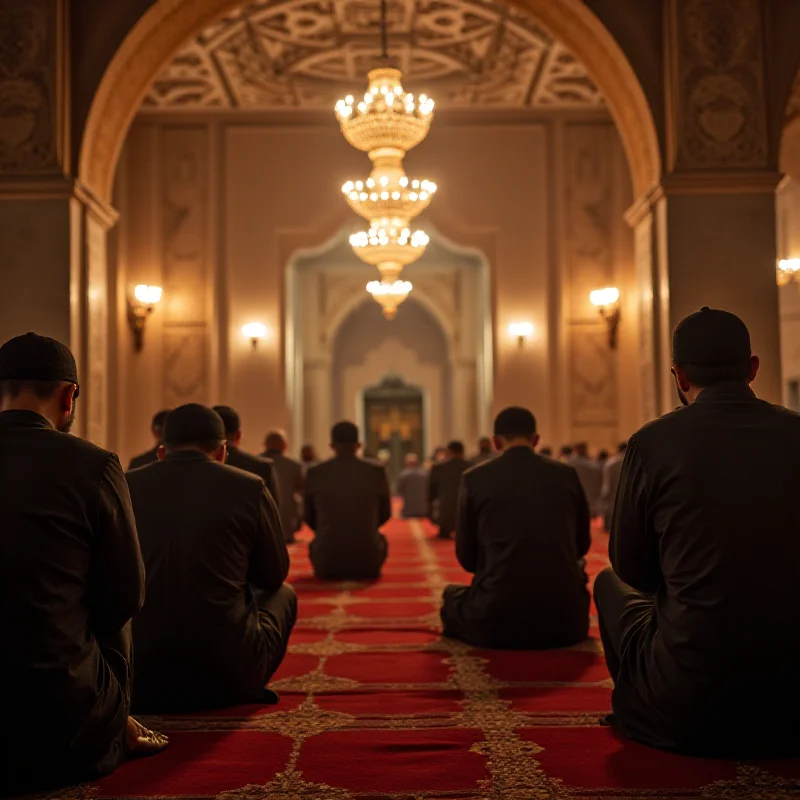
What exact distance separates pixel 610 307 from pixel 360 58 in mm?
3667

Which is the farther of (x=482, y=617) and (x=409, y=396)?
(x=409, y=396)

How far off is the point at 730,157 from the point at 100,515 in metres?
5.02

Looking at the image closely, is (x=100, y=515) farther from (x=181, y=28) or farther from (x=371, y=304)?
(x=371, y=304)

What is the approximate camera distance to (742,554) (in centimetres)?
234

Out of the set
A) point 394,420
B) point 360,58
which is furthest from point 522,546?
point 394,420

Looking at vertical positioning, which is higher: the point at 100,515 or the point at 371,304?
the point at 371,304

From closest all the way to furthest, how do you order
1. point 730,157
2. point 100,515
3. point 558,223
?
point 100,515
point 730,157
point 558,223

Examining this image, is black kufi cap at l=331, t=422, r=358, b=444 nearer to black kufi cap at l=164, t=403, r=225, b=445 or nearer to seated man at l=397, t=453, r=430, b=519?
black kufi cap at l=164, t=403, r=225, b=445

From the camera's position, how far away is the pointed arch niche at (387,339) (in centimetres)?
1677

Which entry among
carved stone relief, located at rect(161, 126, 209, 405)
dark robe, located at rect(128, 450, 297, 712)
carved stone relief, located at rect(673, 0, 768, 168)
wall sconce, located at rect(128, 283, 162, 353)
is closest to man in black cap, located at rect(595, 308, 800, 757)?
dark robe, located at rect(128, 450, 297, 712)

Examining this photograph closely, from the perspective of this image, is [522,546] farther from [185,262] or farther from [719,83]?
[185,262]

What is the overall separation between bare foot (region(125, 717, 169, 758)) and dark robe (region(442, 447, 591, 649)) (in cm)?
166

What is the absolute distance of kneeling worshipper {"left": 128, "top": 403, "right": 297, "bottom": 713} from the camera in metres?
2.98

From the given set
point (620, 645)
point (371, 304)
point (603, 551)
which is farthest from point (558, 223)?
point (620, 645)
